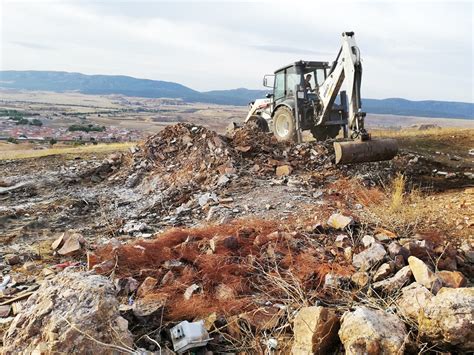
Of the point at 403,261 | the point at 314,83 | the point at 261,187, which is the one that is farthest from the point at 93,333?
the point at 314,83

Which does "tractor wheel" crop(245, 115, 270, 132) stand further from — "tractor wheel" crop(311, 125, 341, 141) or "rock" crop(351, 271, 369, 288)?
"rock" crop(351, 271, 369, 288)

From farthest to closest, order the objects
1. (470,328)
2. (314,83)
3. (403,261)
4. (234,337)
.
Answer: (314,83)
(403,261)
(234,337)
(470,328)

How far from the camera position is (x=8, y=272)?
16.4 feet

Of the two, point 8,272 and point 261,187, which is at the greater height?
point 261,187

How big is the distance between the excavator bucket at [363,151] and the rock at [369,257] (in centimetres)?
356

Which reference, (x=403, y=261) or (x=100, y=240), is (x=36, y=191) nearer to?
(x=100, y=240)

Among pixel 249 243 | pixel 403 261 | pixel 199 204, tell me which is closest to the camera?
pixel 403 261

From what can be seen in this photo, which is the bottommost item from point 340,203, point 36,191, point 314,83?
point 36,191

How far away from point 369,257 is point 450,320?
1.47 m

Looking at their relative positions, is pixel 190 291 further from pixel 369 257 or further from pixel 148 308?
pixel 369 257

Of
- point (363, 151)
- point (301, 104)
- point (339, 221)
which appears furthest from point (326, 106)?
point (339, 221)

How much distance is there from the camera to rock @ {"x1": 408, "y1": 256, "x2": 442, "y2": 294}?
3.66 meters

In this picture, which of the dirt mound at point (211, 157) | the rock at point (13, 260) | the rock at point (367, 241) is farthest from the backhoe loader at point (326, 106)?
the rock at point (13, 260)

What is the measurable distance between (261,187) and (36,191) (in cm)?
529
